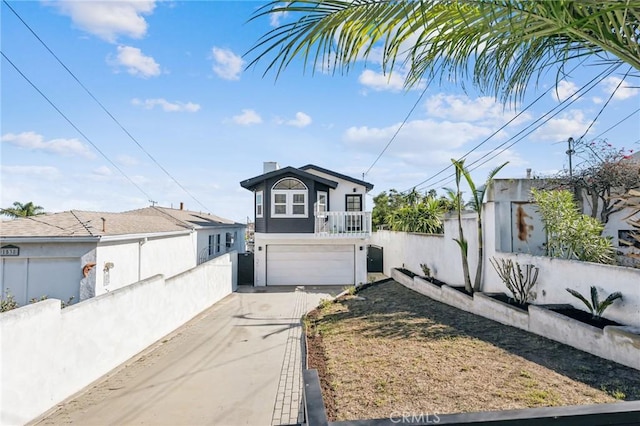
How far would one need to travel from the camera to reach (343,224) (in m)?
16.9

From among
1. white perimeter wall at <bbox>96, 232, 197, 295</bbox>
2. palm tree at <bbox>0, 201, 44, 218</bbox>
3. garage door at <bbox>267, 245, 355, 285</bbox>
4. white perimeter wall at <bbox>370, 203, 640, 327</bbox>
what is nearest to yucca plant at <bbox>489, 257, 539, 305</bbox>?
white perimeter wall at <bbox>370, 203, 640, 327</bbox>

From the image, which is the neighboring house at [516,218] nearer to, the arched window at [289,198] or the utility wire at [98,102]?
the arched window at [289,198]

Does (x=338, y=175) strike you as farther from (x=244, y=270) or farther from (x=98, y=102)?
(x=98, y=102)

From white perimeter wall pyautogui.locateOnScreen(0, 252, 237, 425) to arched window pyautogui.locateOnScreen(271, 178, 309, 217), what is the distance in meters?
7.97

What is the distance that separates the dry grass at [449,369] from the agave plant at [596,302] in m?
0.90

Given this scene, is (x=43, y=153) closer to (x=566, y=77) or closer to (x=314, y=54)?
(x=314, y=54)

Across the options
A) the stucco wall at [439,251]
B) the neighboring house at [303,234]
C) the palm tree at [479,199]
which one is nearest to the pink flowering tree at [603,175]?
the palm tree at [479,199]

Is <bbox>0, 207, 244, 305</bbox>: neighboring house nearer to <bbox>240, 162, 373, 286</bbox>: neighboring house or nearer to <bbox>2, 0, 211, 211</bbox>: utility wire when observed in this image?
<bbox>2, 0, 211, 211</bbox>: utility wire

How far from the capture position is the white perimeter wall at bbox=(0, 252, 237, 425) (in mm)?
4582

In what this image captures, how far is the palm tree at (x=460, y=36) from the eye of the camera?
73.9 inches

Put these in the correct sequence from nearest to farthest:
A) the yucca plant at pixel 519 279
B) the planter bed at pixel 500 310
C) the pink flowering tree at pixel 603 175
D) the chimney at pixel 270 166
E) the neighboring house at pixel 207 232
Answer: the planter bed at pixel 500 310 < the yucca plant at pixel 519 279 < the pink flowering tree at pixel 603 175 < the neighboring house at pixel 207 232 < the chimney at pixel 270 166

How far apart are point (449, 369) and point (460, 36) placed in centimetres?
454

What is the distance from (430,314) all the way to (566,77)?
23.5 feet

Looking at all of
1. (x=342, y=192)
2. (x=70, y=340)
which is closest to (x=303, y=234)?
(x=342, y=192)
